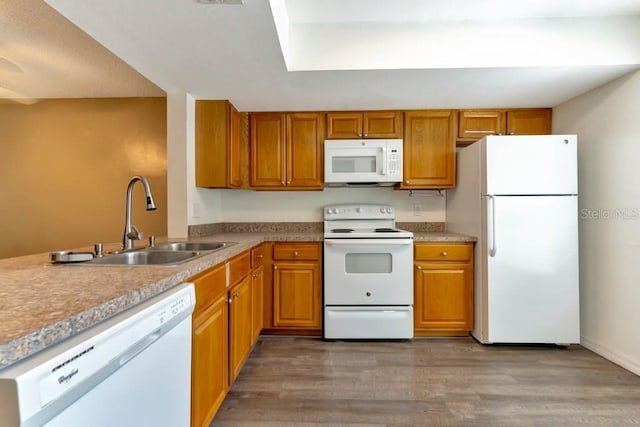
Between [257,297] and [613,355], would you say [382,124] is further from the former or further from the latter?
[613,355]

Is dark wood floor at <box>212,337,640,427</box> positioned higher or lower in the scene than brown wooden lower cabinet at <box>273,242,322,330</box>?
lower

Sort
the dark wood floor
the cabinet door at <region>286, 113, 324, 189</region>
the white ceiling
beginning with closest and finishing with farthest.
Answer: the dark wood floor < the white ceiling < the cabinet door at <region>286, 113, 324, 189</region>

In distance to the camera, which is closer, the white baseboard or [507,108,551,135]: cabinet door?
the white baseboard

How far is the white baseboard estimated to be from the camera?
7.10 feet

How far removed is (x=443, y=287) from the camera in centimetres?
273

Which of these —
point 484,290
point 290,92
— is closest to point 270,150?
point 290,92

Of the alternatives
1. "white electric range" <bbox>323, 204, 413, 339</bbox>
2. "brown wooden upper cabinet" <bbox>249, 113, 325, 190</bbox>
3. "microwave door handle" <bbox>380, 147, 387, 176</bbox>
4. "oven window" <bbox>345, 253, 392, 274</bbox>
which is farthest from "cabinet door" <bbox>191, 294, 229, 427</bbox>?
"microwave door handle" <bbox>380, 147, 387, 176</bbox>

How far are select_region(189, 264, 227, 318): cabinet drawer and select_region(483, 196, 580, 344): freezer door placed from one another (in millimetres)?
1971

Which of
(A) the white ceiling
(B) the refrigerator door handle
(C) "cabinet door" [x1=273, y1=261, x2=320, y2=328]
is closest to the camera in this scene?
(A) the white ceiling

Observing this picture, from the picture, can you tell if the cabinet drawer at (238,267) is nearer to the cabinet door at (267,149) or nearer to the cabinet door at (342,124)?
the cabinet door at (267,149)

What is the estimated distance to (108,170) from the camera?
334 centimetres

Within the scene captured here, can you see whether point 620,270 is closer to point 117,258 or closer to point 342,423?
point 342,423

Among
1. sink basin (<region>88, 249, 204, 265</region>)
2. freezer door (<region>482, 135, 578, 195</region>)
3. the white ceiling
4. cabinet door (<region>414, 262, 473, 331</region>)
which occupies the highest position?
the white ceiling

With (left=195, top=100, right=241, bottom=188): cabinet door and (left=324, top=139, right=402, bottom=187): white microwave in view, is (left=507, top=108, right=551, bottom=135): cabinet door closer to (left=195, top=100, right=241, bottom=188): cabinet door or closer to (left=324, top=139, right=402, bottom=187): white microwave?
(left=324, top=139, right=402, bottom=187): white microwave
